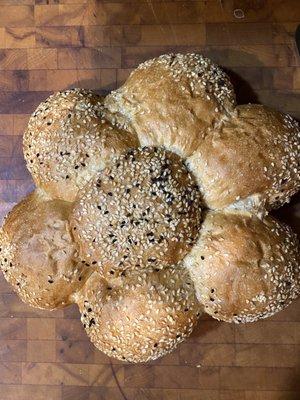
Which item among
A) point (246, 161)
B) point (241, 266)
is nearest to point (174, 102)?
point (246, 161)

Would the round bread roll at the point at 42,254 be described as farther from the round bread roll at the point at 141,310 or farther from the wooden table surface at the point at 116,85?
the wooden table surface at the point at 116,85

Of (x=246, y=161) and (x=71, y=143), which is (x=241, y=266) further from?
(x=71, y=143)

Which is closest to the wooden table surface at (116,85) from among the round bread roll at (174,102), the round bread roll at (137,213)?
the round bread roll at (174,102)

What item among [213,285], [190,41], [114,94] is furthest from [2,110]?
[213,285]

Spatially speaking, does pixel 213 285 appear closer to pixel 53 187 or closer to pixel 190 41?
pixel 53 187

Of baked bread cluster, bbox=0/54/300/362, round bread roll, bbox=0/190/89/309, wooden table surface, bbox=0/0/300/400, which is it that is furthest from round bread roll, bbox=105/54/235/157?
round bread roll, bbox=0/190/89/309
